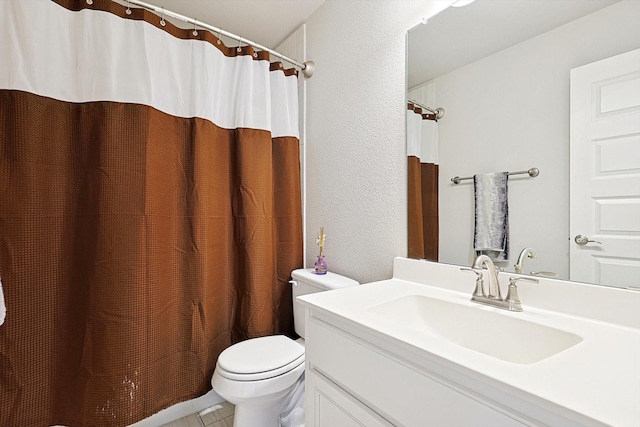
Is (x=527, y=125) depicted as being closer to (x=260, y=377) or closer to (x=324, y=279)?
(x=324, y=279)

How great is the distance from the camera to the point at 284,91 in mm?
1901

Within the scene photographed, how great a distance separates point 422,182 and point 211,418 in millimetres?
1621

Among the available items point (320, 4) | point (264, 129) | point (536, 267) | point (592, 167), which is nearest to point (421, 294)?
point (536, 267)

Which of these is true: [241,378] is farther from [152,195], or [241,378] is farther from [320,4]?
[320,4]

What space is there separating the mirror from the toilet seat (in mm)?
798

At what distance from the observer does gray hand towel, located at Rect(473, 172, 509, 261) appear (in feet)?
3.54

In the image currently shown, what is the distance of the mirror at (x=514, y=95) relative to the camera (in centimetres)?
93

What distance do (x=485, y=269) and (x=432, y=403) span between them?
59cm

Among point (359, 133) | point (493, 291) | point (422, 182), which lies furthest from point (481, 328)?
point (359, 133)

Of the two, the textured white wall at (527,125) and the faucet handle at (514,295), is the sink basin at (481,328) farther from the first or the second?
the textured white wall at (527,125)

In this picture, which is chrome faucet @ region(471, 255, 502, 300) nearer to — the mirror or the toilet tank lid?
the mirror

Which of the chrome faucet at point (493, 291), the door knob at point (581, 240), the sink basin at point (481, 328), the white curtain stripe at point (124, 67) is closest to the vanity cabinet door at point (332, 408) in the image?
the sink basin at point (481, 328)

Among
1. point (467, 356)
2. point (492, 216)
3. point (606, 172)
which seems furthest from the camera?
point (492, 216)

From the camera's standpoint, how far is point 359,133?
160 cm
